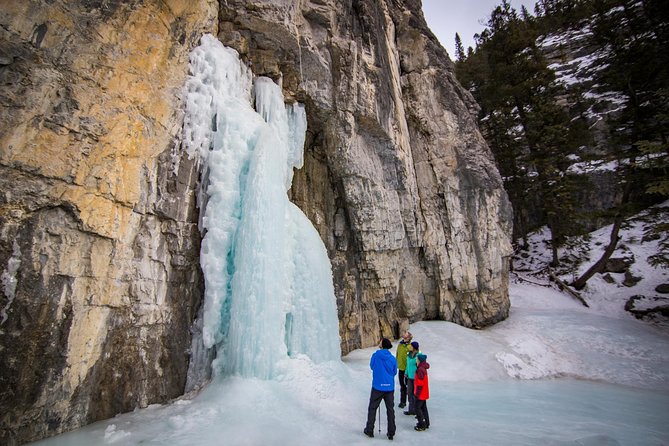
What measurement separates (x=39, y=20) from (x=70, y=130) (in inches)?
63.5

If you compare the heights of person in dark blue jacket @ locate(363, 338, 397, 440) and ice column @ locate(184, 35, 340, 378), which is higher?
ice column @ locate(184, 35, 340, 378)

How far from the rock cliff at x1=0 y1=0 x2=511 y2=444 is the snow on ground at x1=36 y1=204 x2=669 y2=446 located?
83 cm

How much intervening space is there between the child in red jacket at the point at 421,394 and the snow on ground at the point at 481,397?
0.15 meters

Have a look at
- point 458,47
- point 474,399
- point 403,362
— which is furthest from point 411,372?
point 458,47

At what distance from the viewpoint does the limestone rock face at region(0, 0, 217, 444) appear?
4434 millimetres

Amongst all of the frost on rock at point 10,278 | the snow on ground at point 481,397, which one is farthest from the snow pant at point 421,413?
the frost on rock at point 10,278

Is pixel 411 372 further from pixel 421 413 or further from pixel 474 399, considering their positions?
pixel 474 399

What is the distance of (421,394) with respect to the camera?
5105mm

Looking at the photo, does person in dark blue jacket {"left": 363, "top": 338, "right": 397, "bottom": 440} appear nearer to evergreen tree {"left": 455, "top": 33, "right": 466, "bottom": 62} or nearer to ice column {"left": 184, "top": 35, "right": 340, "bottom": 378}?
ice column {"left": 184, "top": 35, "right": 340, "bottom": 378}

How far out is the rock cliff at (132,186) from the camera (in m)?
4.52

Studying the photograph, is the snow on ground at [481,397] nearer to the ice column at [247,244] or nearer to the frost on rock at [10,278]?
the ice column at [247,244]

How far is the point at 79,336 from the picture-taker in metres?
4.86

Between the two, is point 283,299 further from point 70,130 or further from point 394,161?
point 394,161

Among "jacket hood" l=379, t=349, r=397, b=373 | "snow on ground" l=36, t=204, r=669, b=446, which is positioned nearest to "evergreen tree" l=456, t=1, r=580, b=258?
"snow on ground" l=36, t=204, r=669, b=446
